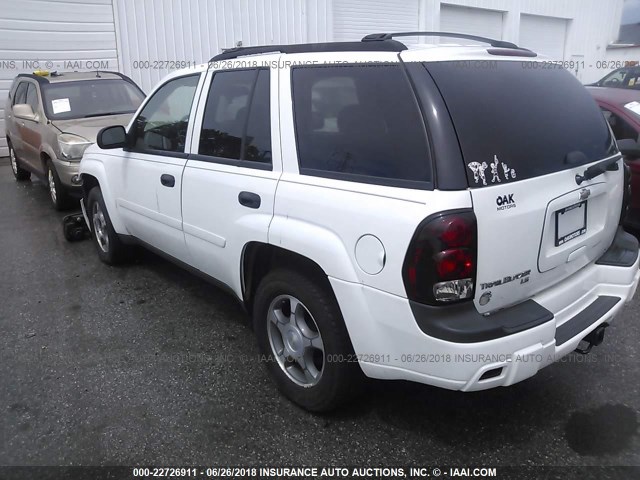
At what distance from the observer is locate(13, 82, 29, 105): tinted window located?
8.13 meters

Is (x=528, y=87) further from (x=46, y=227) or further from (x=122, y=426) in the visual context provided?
(x=46, y=227)

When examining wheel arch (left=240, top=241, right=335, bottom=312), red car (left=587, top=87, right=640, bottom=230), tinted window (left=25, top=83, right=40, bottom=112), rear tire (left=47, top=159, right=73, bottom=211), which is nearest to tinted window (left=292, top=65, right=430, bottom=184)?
wheel arch (left=240, top=241, right=335, bottom=312)

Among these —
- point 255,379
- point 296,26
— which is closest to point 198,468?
point 255,379

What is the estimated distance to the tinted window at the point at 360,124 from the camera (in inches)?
87.4

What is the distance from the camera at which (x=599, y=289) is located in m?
2.76

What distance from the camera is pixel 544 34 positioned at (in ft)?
63.5

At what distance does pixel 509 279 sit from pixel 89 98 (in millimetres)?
6946

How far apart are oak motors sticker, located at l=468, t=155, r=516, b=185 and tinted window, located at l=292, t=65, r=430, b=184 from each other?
0.62ft

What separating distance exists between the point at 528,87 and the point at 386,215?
1.06 metres

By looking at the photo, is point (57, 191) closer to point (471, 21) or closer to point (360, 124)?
point (360, 124)

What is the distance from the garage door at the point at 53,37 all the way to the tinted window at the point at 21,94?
2.67m

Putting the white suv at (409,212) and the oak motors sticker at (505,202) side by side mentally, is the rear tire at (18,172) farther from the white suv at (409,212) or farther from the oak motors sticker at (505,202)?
the oak motors sticker at (505,202)

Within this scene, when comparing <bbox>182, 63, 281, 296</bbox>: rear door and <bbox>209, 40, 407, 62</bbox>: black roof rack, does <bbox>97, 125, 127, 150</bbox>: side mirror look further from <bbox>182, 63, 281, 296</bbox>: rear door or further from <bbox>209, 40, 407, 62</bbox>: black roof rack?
<bbox>209, 40, 407, 62</bbox>: black roof rack

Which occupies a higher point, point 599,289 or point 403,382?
point 599,289
